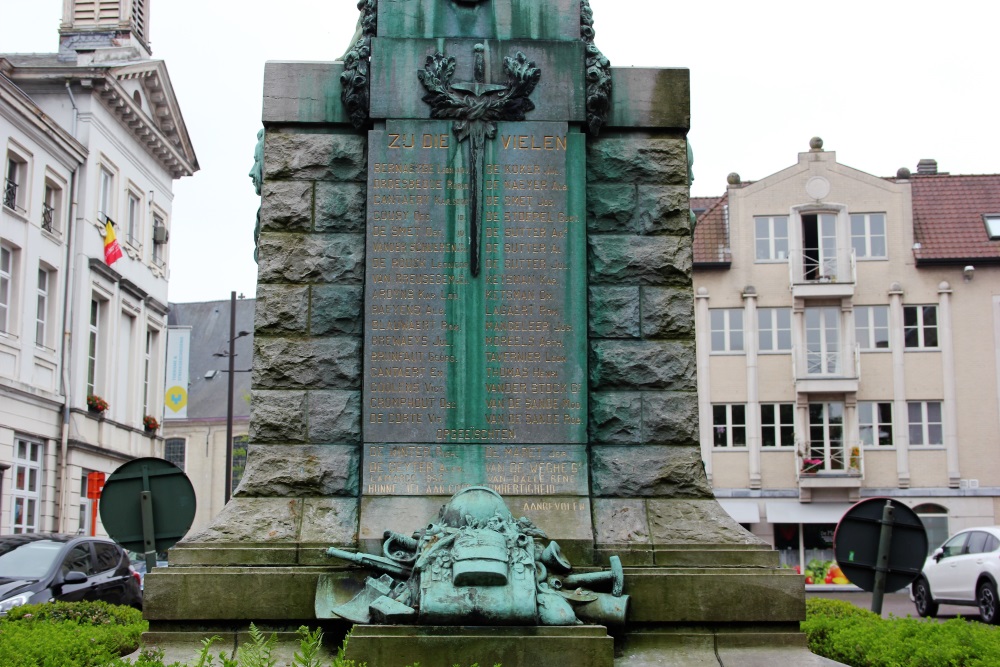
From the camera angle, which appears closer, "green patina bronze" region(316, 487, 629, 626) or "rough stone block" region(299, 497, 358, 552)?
"green patina bronze" region(316, 487, 629, 626)

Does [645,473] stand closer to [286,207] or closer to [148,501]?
[286,207]

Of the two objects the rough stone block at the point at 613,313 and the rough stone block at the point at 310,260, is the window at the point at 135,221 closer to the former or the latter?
the rough stone block at the point at 310,260

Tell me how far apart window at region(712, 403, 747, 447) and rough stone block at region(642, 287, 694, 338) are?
3739cm

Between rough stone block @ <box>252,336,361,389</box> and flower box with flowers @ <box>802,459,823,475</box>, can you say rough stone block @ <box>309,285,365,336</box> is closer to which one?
rough stone block @ <box>252,336,361,389</box>

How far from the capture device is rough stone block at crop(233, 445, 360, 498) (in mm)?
10234

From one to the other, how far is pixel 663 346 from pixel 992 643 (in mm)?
3295

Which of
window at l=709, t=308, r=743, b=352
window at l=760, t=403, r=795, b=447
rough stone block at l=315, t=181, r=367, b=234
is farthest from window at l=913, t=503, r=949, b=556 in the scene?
rough stone block at l=315, t=181, r=367, b=234

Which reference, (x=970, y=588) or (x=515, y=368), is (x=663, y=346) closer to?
(x=515, y=368)

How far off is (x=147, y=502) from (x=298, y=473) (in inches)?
121

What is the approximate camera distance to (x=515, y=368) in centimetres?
1039

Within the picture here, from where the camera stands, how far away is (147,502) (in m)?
A: 12.7

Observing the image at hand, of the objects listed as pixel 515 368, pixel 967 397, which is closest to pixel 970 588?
pixel 515 368

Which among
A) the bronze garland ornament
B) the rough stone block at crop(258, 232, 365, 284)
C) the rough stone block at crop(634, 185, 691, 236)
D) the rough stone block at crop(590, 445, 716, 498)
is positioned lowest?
the rough stone block at crop(590, 445, 716, 498)

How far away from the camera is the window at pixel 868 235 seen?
4747 centimetres
